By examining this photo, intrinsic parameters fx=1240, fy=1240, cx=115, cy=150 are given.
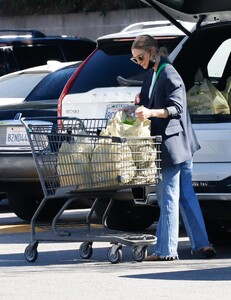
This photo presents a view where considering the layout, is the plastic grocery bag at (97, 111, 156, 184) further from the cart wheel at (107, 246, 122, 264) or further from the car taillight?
the cart wheel at (107, 246, 122, 264)

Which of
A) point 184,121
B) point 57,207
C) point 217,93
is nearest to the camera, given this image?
point 184,121

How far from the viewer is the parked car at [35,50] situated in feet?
52.5

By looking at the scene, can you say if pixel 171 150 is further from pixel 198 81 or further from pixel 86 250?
pixel 198 81

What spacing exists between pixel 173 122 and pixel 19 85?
16.8 ft

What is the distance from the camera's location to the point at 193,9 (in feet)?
33.1

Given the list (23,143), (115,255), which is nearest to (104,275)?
(115,255)

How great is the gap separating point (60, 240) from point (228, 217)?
51.6 inches

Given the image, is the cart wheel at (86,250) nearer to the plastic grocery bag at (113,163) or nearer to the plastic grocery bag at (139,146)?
the plastic grocery bag at (113,163)

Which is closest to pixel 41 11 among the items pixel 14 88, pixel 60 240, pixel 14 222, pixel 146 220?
pixel 14 88

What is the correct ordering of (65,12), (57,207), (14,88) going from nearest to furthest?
(57,207) < (14,88) < (65,12)

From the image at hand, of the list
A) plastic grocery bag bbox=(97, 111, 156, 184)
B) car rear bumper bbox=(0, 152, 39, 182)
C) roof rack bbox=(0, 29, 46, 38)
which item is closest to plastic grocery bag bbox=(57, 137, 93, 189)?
plastic grocery bag bbox=(97, 111, 156, 184)

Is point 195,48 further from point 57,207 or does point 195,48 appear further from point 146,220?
point 57,207

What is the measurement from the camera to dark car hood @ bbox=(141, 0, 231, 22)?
9938 millimetres

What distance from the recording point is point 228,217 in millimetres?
9594
